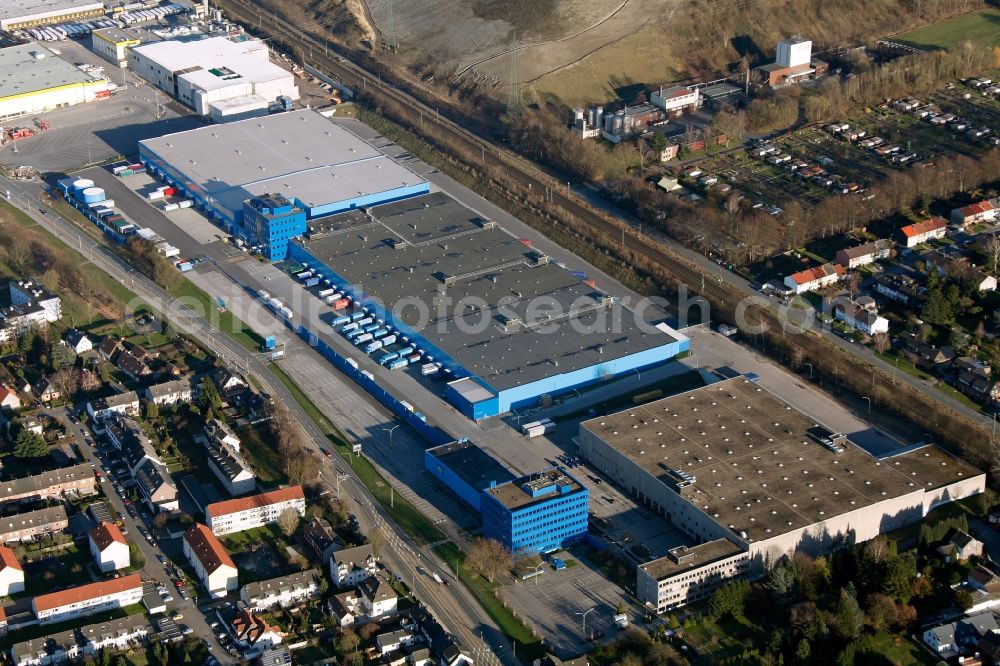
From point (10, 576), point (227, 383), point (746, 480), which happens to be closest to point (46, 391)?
point (227, 383)

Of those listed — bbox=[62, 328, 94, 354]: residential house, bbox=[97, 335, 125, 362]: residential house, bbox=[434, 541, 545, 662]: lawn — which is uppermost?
bbox=[62, 328, 94, 354]: residential house


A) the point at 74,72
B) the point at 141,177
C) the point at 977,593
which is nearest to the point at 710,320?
the point at 977,593

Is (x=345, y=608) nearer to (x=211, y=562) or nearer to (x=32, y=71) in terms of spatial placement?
(x=211, y=562)

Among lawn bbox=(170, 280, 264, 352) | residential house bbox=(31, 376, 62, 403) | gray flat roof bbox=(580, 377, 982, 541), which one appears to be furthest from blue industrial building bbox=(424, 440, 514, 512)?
residential house bbox=(31, 376, 62, 403)

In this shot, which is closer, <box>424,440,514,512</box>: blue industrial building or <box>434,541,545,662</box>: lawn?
<box>434,541,545,662</box>: lawn

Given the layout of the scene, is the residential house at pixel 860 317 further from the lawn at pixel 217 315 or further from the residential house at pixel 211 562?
the residential house at pixel 211 562

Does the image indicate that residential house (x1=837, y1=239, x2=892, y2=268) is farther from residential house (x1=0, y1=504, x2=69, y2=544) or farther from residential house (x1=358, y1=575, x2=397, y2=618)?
residential house (x1=0, y1=504, x2=69, y2=544)

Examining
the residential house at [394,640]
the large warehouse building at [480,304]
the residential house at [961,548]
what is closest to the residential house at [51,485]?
the residential house at [394,640]
